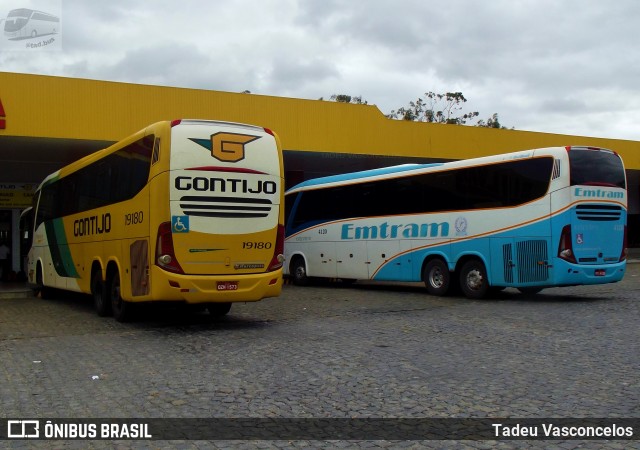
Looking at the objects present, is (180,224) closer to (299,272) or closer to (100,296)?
(100,296)

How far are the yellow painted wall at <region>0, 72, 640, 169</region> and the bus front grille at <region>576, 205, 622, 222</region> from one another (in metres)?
9.57

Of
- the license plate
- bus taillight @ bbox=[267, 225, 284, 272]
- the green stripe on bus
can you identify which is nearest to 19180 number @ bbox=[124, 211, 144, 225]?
the license plate

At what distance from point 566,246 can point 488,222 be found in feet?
6.14

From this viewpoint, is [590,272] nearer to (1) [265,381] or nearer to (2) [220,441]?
(1) [265,381]

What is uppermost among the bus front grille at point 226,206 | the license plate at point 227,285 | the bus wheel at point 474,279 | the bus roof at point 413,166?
the bus roof at point 413,166

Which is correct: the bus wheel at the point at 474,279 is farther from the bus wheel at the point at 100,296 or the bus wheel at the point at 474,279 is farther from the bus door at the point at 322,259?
the bus wheel at the point at 100,296

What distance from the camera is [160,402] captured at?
5941 mm

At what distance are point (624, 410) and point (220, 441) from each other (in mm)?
3415

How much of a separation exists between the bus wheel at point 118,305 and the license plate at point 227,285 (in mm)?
2074

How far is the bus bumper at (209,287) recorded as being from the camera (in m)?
9.77

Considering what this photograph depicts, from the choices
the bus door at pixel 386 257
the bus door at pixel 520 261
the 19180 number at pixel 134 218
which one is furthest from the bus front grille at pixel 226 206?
the bus door at pixel 386 257

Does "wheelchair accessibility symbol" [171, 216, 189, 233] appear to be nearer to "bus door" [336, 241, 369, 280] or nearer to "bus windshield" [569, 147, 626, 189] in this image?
"bus windshield" [569, 147, 626, 189]

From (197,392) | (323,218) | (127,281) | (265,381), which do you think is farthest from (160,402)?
(323,218)

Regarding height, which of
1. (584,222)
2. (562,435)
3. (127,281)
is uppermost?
(584,222)
